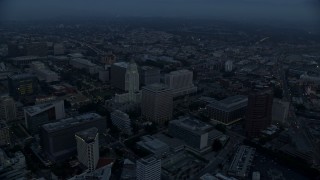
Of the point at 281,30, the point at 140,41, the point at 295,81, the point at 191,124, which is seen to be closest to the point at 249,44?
the point at 281,30

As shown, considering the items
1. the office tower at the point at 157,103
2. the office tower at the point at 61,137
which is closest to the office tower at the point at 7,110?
the office tower at the point at 61,137

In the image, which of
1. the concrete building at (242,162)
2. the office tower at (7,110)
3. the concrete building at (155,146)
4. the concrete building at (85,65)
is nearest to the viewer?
the concrete building at (242,162)

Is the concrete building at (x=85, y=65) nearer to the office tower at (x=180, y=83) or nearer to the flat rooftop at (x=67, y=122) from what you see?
the office tower at (x=180, y=83)

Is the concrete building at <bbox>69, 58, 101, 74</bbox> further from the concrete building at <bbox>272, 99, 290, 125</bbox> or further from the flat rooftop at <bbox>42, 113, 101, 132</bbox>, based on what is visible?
the concrete building at <bbox>272, 99, 290, 125</bbox>

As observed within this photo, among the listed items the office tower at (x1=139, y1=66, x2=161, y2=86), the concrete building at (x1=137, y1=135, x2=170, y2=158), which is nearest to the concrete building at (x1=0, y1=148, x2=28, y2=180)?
the concrete building at (x1=137, y1=135, x2=170, y2=158)

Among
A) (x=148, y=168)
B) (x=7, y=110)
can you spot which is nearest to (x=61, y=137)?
(x=148, y=168)

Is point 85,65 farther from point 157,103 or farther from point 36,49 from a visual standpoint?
point 157,103
